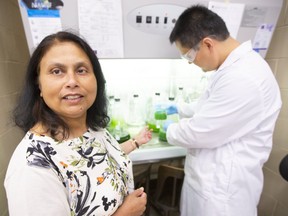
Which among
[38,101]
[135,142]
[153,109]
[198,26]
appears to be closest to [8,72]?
[38,101]

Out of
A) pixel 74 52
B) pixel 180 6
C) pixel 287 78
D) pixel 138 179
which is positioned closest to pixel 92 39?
pixel 74 52

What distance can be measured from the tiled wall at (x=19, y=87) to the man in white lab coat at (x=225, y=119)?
2.13ft

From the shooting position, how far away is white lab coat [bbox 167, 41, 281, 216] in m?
0.84

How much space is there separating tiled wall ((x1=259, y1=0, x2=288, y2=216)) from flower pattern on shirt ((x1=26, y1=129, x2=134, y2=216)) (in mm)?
1361

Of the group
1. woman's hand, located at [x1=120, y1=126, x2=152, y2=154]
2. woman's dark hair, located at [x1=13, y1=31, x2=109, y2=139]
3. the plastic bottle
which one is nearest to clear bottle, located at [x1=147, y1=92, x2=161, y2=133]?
the plastic bottle

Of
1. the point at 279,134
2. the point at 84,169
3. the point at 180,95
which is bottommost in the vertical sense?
the point at 279,134

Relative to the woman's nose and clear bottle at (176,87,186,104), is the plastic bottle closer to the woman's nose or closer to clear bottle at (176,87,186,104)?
clear bottle at (176,87,186,104)

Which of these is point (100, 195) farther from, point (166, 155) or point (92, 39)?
point (92, 39)

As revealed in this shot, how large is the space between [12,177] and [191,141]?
29.3 inches

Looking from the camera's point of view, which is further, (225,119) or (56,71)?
(225,119)

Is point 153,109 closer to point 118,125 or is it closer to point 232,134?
point 118,125

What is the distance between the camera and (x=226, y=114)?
0.84 meters

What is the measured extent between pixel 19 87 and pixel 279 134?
1.93m

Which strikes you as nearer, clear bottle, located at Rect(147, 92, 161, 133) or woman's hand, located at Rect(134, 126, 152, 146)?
woman's hand, located at Rect(134, 126, 152, 146)
